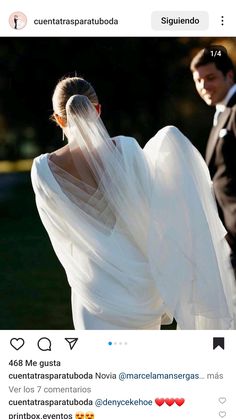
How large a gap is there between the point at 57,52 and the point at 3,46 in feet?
2.19

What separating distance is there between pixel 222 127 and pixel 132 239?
465 mm

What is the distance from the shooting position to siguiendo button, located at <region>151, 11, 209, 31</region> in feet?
9.94

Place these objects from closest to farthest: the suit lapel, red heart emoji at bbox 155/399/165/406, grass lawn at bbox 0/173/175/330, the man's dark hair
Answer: red heart emoji at bbox 155/399/165/406 < the man's dark hair < the suit lapel < grass lawn at bbox 0/173/175/330

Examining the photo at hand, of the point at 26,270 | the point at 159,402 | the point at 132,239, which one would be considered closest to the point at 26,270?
the point at 26,270

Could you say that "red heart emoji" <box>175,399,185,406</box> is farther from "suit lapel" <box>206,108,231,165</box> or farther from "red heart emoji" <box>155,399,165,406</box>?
"suit lapel" <box>206,108,231,165</box>

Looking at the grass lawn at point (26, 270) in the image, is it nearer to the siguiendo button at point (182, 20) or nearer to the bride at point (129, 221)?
the bride at point (129, 221)

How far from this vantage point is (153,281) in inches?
128

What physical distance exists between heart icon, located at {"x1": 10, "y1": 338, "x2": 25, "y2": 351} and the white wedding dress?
0.77ft

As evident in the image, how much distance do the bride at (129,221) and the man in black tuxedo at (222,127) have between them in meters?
0.05

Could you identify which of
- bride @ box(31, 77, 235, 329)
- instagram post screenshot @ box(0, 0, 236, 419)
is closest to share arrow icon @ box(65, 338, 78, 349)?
instagram post screenshot @ box(0, 0, 236, 419)

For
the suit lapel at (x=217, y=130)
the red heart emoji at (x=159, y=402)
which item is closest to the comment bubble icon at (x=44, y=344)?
the red heart emoji at (x=159, y=402)

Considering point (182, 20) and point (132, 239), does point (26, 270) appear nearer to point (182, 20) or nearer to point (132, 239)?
point (132, 239)

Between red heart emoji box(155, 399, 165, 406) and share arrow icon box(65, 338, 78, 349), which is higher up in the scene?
share arrow icon box(65, 338, 78, 349)

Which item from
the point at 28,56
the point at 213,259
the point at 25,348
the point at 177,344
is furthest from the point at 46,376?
the point at 28,56
